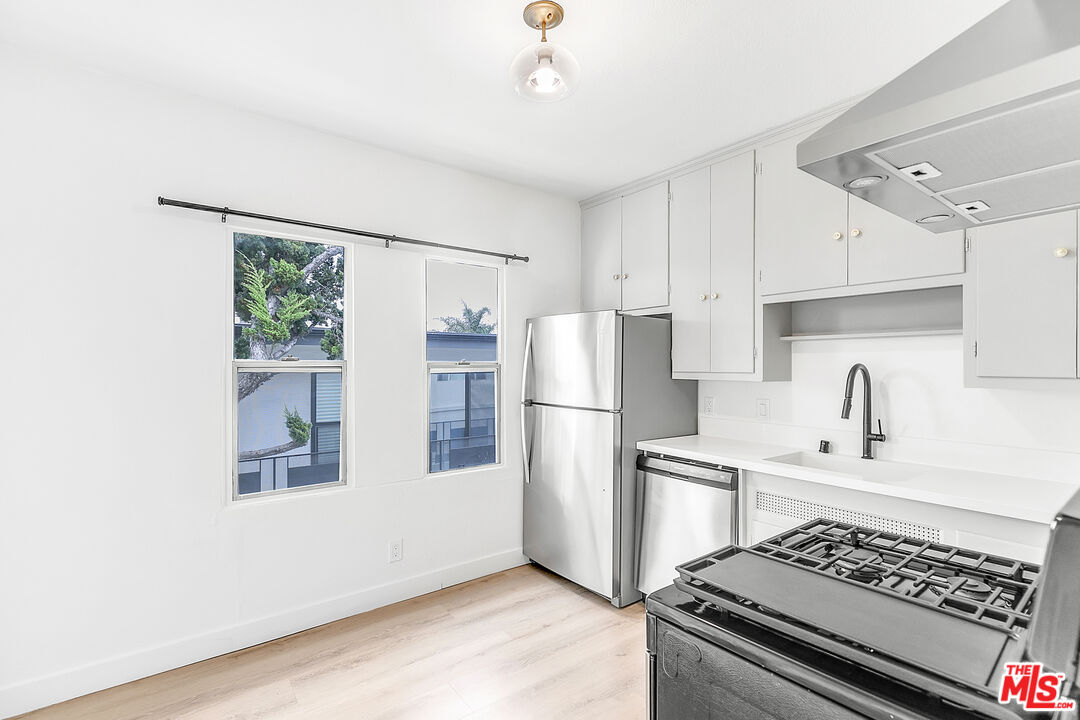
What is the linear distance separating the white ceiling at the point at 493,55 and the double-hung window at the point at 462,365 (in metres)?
0.93

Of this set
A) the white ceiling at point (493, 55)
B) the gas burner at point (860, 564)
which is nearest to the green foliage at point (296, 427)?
the white ceiling at point (493, 55)

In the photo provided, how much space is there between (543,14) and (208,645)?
120 inches

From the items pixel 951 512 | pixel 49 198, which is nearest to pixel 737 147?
pixel 951 512

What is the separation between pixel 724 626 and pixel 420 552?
2.57 m

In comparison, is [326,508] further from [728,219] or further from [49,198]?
[728,219]

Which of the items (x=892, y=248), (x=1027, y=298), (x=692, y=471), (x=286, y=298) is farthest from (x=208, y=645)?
(x=1027, y=298)

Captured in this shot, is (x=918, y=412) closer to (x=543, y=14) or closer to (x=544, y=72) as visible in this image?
(x=544, y=72)

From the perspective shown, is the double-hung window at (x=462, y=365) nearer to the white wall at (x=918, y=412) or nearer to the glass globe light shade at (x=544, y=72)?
the white wall at (x=918, y=412)

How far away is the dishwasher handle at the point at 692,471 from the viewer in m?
2.71

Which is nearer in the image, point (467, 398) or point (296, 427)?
point (296, 427)

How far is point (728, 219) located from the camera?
306 centimetres

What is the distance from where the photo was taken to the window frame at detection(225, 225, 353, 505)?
2.64 meters

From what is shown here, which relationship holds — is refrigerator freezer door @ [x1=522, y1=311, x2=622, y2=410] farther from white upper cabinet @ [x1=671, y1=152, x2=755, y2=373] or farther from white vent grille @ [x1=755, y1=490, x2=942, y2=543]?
white vent grille @ [x1=755, y1=490, x2=942, y2=543]

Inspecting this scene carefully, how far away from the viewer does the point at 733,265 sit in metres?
3.05
